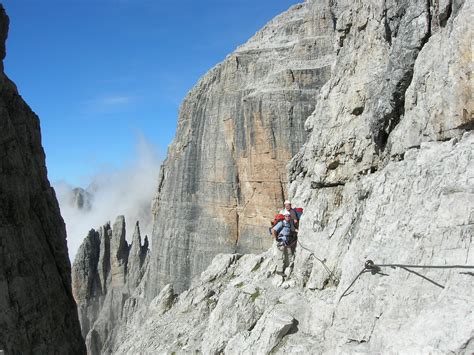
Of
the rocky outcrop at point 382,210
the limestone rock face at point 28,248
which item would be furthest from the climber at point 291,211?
Answer: the limestone rock face at point 28,248

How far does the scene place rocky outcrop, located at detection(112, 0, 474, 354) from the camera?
327 inches

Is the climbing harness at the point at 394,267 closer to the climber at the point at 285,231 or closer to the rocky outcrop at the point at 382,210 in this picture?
the rocky outcrop at the point at 382,210

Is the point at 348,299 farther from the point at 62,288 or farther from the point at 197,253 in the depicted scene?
the point at 197,253

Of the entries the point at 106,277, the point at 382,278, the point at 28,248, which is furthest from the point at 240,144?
the point at 106,277

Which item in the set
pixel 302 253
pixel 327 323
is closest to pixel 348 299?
pixel 327 323

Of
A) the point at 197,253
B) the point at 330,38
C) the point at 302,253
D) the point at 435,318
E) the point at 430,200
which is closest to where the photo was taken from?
the point at 435,318

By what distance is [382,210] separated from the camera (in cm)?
1081

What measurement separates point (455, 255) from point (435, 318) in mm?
1231

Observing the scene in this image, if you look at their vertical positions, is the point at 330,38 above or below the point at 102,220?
above

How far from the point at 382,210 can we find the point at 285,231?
6265 mm

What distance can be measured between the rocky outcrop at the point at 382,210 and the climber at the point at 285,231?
2.51 ft

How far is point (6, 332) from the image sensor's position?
18.2 m

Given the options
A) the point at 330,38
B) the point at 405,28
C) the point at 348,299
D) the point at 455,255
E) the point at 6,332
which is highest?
the point at 330,38

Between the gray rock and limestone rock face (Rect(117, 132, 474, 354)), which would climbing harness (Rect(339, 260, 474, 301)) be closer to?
limestone rock face (Rect(117, 132, 474, 354))
